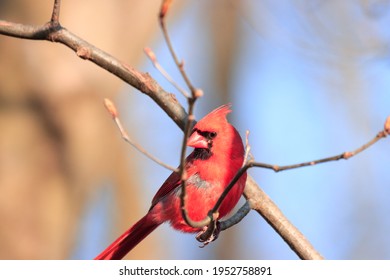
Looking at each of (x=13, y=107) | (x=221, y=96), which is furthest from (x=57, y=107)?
(x=221, y=96)

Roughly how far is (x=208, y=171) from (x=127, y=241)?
56 cm

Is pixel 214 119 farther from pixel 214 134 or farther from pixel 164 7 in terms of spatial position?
pixel 164 7

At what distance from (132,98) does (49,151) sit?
1322 millimetres

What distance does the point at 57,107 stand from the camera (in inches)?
233

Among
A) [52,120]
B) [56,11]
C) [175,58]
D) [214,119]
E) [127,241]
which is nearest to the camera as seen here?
[175,58]

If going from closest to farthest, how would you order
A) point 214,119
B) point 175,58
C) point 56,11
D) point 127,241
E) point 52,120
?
point 175,58, point 56,11, point 214,119, point 127,241, point 52,120

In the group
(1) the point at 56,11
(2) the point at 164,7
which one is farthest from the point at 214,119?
(2) the point at 164,7

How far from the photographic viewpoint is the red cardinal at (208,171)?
3188 millimetres

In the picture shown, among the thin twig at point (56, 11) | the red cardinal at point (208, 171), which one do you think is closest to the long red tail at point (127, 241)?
the red cardinal at point (208, 171)

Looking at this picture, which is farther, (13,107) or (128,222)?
(128,222)

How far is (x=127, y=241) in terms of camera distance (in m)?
3.50

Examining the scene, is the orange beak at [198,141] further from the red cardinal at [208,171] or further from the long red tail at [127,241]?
the long red tail at [127,241]

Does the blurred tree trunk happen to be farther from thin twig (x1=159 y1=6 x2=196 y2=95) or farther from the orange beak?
thin twig (x1=159 y1=6 x2=196 y2=95)

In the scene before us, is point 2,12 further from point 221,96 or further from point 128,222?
point 221,96
